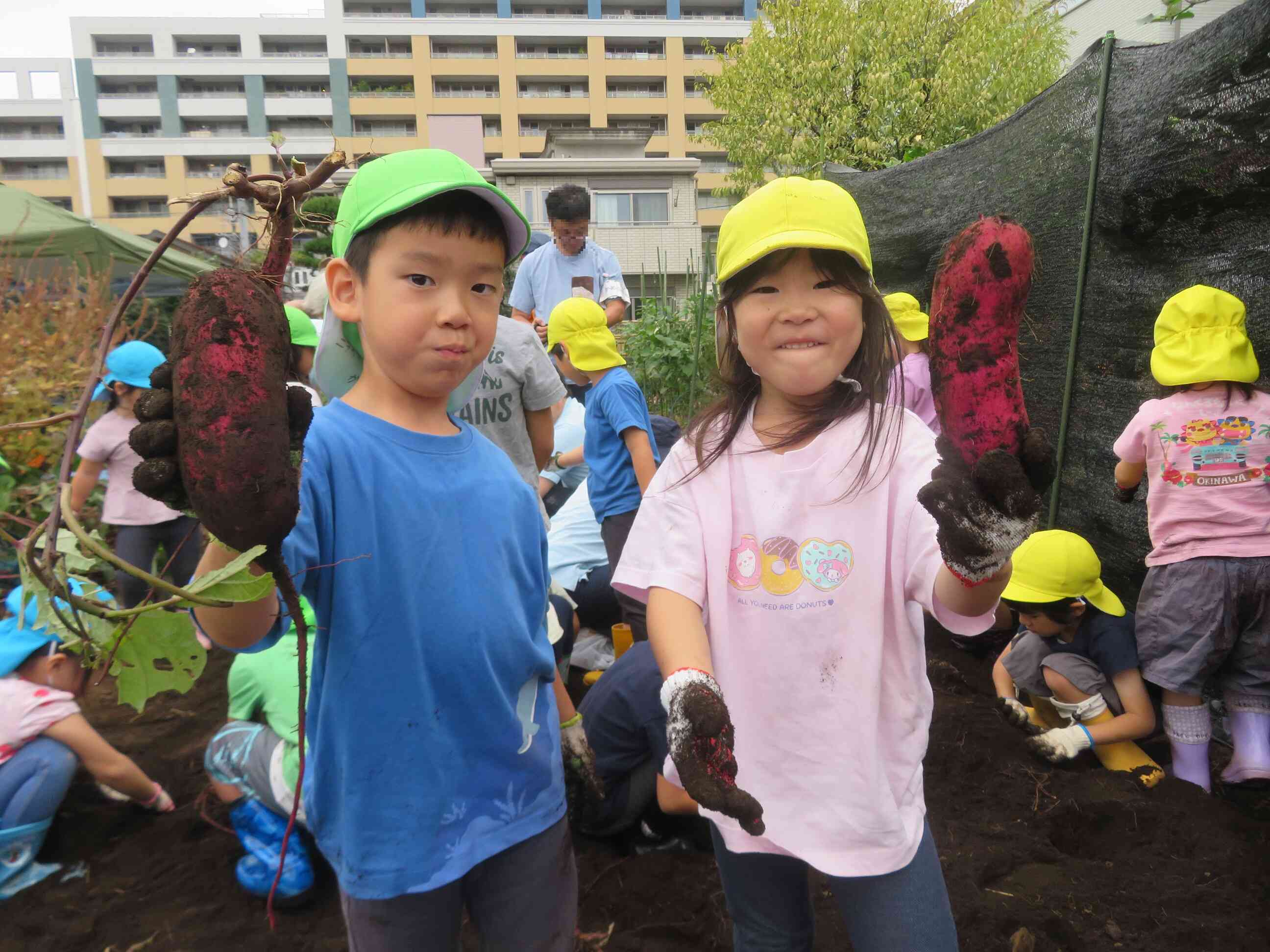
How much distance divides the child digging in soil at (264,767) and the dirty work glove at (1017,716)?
2394 millimetres

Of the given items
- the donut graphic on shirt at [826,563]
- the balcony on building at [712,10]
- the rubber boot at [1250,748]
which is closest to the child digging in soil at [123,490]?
the donut graphic on shirt at [826,563]

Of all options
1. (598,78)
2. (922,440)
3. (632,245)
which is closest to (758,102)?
(632,245)

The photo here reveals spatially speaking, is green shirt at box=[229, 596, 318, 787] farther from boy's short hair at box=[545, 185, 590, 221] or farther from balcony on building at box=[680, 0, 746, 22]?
balcony on building at box=[680, 0, 746, 22]

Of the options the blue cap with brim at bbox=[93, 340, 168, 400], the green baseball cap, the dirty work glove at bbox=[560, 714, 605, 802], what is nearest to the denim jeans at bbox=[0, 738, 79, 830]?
the green baseball cap

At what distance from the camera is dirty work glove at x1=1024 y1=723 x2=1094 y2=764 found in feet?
9.38

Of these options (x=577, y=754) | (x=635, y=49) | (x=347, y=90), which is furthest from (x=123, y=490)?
(x=635, y=49)

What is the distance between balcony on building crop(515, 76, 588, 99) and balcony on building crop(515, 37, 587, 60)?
1.30 metres

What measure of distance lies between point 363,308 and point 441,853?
33.0 inches

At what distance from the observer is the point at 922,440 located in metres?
1.29

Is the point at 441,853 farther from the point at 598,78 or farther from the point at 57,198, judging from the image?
the point at 57,198

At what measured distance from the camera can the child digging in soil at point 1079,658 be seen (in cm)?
289

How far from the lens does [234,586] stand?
3.04 feet

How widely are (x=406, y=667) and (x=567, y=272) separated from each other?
13.0 feet

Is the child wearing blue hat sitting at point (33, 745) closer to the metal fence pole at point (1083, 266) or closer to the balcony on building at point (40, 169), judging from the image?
the metal fence pole at point (1083, 266)
